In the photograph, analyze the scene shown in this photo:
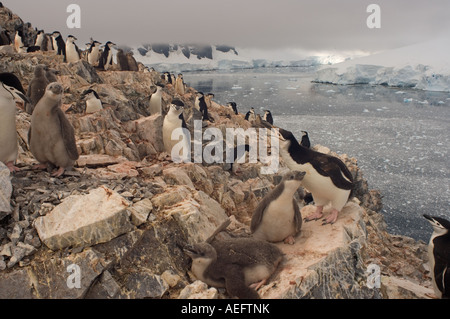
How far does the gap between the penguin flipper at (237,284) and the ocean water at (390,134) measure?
35.8ft

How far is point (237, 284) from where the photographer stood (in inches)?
124

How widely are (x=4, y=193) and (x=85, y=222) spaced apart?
871mm

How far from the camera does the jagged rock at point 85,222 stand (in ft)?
10.5

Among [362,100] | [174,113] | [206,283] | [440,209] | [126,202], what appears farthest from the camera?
[362,100]

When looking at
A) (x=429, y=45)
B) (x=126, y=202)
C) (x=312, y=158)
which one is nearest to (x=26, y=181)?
(x=126, y=202)

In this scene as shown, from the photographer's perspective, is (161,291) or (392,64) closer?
(161,291)

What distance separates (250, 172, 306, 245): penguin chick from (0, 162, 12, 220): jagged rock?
262cm

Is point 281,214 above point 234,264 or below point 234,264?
above

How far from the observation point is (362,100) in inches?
1508

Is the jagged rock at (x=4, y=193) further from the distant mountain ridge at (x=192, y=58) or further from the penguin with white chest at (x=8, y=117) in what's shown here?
the distant mountain ridge at (x=192, y=58)

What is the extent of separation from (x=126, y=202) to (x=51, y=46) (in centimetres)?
1803

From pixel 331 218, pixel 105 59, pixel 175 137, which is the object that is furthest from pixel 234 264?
pixel 105 59

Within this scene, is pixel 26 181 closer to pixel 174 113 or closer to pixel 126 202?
pixel 126 202

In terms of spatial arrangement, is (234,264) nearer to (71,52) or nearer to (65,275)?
(65,275)
